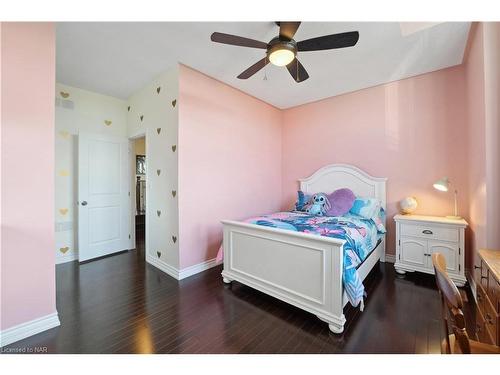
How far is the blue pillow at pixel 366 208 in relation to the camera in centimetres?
→ 305

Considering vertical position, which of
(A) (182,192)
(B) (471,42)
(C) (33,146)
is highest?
(B) (471,42)

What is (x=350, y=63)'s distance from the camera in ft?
8.93

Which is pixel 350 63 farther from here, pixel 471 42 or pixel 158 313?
pixel 158 313

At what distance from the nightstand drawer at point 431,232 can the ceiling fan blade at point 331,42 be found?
224 cm

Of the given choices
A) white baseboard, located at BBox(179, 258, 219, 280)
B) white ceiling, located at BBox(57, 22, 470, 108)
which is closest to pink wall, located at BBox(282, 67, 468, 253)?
white ceiling, located at BBox(57, 22, 470, 108)

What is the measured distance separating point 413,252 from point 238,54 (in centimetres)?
312

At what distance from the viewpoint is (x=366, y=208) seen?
3090 mm

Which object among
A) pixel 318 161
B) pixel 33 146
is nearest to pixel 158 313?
pixel 33 146

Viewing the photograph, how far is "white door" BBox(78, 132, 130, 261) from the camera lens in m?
3.40

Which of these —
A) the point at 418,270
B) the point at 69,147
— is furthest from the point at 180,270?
the point at 418,270

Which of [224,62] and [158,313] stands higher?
[224,62]

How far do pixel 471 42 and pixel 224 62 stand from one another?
2582mm

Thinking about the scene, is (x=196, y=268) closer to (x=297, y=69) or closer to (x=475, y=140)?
(x=297, y=69)
